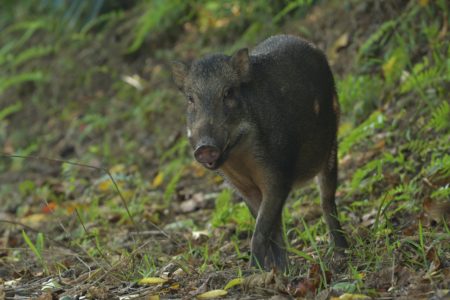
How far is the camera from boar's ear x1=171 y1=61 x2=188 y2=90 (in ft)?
19.3

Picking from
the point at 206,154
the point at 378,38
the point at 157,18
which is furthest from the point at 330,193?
the point at 157,18

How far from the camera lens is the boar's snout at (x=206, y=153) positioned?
16.5ft

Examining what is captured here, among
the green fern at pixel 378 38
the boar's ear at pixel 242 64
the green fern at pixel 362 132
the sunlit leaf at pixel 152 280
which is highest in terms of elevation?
the boar's ear at pixel 242 64

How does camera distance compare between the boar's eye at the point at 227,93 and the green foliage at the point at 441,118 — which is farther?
the green foliage at the point at 441,118

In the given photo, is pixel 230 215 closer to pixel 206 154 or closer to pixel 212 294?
pixel 206 154

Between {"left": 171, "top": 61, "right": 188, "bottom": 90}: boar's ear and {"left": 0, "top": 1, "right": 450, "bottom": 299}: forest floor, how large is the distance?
110 centimetres

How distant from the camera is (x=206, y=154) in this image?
16.5 ft

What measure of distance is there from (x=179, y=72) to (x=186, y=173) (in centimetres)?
408

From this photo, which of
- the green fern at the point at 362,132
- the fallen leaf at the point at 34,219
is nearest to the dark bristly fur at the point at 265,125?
the green fern at the point at 362,132

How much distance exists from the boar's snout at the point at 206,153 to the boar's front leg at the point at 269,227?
2.40 ft

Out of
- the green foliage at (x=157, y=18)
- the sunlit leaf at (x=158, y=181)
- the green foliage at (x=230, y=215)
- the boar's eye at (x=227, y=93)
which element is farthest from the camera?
the green foliage at (x=157, y=18)

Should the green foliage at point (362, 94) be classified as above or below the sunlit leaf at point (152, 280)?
below

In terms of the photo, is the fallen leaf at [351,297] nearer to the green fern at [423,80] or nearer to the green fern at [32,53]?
the green fern at [423,80]

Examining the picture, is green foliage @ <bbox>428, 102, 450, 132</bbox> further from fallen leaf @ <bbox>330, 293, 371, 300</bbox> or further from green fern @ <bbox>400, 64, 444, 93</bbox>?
fallen leaf @ <bbox>330, 293, 371, 300</bbox>
